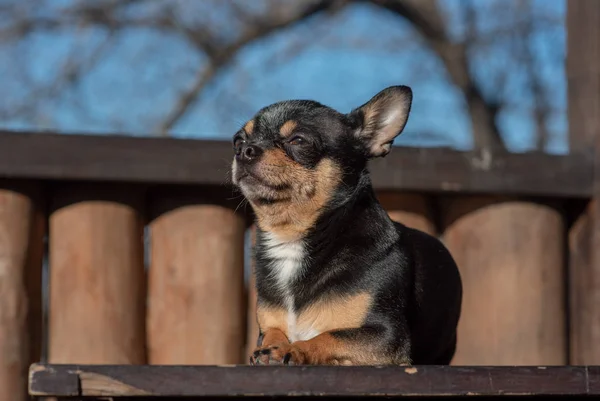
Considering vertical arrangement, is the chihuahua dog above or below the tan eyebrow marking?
below

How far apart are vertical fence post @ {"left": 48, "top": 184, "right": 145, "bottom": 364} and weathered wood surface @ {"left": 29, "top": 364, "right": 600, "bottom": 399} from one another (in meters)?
1.97

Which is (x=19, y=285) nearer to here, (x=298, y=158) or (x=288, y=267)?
(x=288, y=267)

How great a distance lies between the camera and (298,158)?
11.2ft

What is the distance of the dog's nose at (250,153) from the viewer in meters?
3.40

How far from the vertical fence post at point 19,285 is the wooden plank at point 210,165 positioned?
0.15 metres

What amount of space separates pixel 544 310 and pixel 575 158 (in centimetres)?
79

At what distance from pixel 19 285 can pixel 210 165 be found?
1028 millimetres

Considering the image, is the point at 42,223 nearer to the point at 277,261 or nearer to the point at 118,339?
the point at 118,339

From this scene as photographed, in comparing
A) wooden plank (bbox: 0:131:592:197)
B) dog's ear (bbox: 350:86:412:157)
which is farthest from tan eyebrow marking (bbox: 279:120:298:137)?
wooden plank (bbox: 0:131:592:197)

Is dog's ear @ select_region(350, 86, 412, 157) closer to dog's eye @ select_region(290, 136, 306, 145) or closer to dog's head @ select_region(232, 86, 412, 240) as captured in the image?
dog's head @ select_region(232, 86, 412, 240)

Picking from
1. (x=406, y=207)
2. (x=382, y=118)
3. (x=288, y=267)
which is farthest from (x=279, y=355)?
(x=406, y=207)

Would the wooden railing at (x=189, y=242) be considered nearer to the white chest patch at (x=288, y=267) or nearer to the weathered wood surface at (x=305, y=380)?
the white chest patch at (x=288, y=267)

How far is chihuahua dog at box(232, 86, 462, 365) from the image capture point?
10.5 feet

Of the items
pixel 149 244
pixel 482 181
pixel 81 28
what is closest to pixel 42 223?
pixel 149 244
